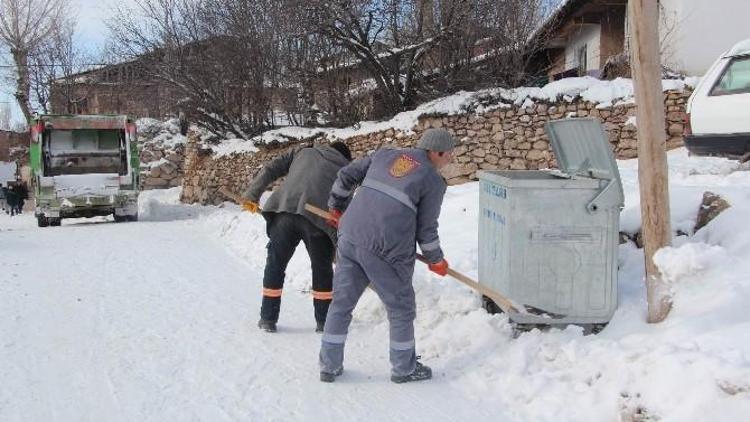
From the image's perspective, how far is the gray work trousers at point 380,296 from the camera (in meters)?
4.12

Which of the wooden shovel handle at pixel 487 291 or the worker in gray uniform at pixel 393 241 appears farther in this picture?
the wooden shovel handle at pixel 487 291

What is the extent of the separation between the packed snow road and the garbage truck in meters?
8.15

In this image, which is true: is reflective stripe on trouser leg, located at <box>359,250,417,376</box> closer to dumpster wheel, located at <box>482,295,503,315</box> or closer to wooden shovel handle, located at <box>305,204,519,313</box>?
wooden shovel handle, located at <box>305,204,519,313</box>

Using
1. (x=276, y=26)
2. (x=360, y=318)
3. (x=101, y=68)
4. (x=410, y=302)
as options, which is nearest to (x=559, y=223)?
(x=410, y=302)

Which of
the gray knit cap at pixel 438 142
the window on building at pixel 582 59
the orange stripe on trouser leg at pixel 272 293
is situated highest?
the window on building at pixel 582 59

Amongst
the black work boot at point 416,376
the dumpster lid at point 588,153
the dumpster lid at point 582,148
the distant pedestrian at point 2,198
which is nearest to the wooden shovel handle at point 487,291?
the black work boot at point 416,376

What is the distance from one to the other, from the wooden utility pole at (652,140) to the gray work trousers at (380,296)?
1.48 m

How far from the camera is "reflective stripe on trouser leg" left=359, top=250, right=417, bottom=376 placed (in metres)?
4.11

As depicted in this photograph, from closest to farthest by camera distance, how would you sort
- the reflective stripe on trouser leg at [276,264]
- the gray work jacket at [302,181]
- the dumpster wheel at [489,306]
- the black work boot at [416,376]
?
the black work boot at [416,376], the dumpster wheel at [489,306], the gray work jacket at [302,181], the reflective stripe on trouser leg at [276,264]

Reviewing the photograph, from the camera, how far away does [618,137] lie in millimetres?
12281

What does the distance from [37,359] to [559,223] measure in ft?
11.6

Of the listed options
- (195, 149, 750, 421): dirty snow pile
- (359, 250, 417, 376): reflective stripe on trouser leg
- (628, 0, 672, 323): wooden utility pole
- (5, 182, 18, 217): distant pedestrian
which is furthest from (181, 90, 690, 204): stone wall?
(5, 182, 18, 217): distant pedestrian

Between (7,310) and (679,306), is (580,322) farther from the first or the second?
(7,310)

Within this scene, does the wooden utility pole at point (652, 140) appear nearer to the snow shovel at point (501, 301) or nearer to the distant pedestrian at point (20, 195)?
the snow shovel at point (501, 301)
